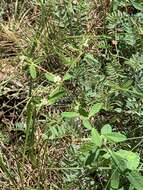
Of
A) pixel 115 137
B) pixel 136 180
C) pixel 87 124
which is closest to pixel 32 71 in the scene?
pixel 87 124

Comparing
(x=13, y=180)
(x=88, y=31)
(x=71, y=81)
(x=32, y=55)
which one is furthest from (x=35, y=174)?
(x=88, y=31)

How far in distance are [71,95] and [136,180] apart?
30.0 inches

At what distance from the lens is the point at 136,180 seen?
1820 millimetres

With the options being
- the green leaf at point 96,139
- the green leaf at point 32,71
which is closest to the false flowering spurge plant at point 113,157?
the green leaf at point 96,139

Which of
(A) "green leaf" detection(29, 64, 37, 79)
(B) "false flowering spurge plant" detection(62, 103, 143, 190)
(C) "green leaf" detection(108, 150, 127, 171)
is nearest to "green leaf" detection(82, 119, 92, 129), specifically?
(B) "false flowering spurge plant" detection(62, 103, 143, 190)

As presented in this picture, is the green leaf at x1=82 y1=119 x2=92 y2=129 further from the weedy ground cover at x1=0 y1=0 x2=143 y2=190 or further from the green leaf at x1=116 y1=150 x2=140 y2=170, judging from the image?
the green leaf at x1=116 y1=150 x2=140 y2=170

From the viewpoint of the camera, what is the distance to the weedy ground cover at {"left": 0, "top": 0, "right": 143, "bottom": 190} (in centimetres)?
208

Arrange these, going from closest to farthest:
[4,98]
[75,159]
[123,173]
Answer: [123,173], [75,159], [4,98]

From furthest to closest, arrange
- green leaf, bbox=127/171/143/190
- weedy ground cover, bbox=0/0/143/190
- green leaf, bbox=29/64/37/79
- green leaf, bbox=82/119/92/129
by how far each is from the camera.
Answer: green leaf, bbox=29/64/37/79 → weedy ground cover, bbox=0/0/143/190 → green leaf, bbox=82/119/92/129 → green leaf, bbox=127/171/143/190

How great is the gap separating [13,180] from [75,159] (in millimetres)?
302

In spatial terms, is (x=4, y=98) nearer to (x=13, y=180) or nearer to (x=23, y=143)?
(x=23, y=143)

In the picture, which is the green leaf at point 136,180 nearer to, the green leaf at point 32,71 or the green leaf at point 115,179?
the green leaf at point 115,179

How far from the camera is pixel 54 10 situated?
2705 mm

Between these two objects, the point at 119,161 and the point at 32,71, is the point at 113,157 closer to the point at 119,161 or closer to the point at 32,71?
the point at 119,161
